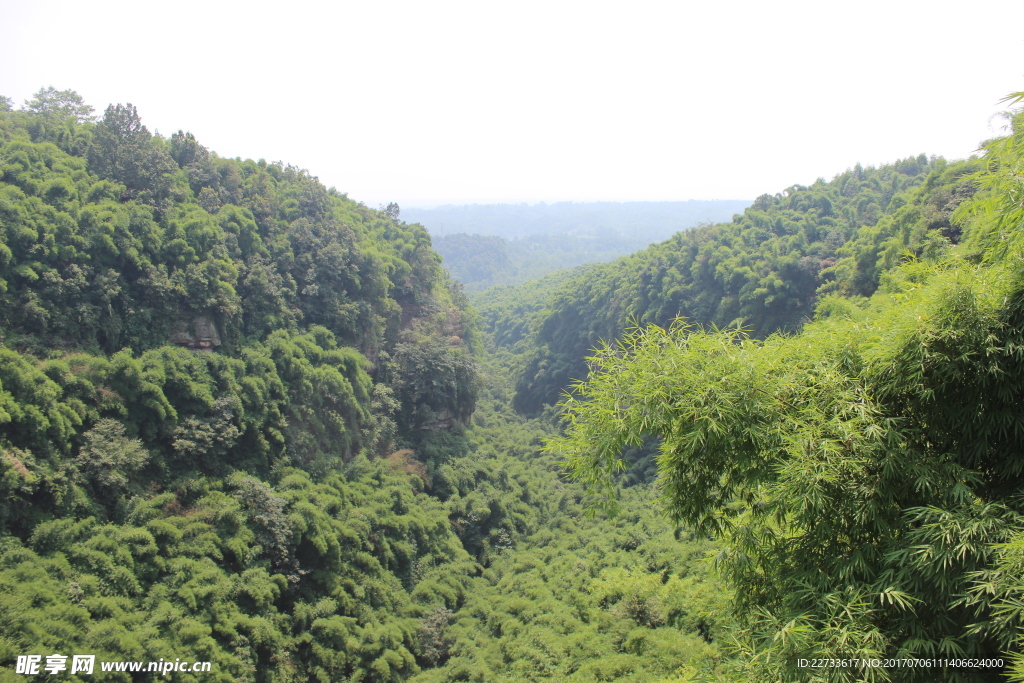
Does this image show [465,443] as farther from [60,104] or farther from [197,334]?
[60,104]

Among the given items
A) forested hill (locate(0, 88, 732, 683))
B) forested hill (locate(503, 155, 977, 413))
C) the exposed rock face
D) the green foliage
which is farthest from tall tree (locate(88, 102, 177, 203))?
the green foliage

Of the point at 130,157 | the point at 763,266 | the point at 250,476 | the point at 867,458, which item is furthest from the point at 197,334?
the point at 763,266

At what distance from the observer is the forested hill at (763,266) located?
22016 millimetres

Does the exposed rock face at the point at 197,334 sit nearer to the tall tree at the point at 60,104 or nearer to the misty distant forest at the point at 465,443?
the misty distant forest at the point at 465,443

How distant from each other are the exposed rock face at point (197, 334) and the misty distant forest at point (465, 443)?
0.09 meters

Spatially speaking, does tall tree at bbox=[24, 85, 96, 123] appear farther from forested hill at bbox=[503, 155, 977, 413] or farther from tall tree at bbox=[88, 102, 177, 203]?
forested hill at bbox=[503, 155, 977, 413]

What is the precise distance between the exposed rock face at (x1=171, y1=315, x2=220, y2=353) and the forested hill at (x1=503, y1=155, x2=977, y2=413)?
57.1 feet

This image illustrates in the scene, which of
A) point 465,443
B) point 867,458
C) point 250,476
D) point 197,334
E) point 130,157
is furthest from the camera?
point 465,443

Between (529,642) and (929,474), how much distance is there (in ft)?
40.7

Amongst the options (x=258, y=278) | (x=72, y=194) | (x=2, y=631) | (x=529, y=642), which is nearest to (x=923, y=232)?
(x=529, y=642)

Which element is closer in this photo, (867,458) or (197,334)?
(867,458)

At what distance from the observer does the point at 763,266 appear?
30.5m

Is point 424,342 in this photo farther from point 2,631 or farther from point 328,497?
point 2,631

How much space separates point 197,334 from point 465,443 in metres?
12.9
